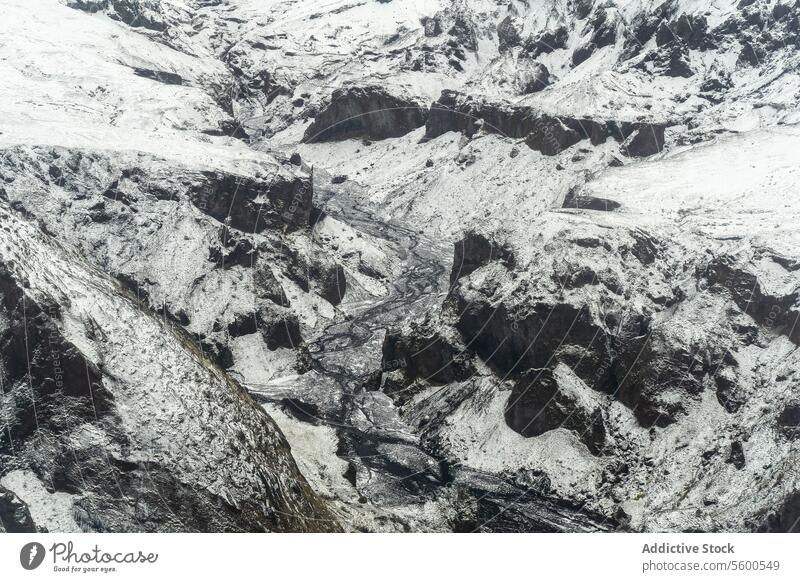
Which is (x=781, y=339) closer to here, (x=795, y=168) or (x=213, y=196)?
(x=795, y=168)

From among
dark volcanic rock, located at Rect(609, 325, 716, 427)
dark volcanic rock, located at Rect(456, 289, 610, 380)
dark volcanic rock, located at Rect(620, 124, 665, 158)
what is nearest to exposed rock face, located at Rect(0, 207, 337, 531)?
dark volcanic rock, located at Rect(456, 289, 610, 380)

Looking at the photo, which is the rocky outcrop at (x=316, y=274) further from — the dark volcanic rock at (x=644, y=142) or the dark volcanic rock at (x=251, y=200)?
the dark volcanic rock at (x=644, y=142)

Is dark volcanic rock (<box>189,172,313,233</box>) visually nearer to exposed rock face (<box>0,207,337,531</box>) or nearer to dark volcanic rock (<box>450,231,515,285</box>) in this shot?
dark volcanic rock (<box>450,231,515,285</box>)

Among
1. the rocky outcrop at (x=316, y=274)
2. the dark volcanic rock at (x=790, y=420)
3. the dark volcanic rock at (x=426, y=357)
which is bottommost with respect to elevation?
the rocky outcrop at (x=316, y=274)

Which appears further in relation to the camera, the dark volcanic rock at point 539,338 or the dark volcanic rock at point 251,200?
the dark volcanic rock at point 251,200

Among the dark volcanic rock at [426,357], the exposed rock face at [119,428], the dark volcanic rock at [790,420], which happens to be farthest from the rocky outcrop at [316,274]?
the dark volcanic rock at [790,420]

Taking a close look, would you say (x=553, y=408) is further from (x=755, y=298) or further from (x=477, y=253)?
(x=477, y=253)

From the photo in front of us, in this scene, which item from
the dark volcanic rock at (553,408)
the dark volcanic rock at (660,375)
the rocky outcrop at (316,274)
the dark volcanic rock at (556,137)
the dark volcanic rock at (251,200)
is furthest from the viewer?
the dark volcanic rock at (556,137)

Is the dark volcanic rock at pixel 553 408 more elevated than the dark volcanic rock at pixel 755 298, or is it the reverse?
the dark volcanic rock at pixel 755 298

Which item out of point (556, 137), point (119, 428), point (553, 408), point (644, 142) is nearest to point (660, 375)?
point (553, 408)
